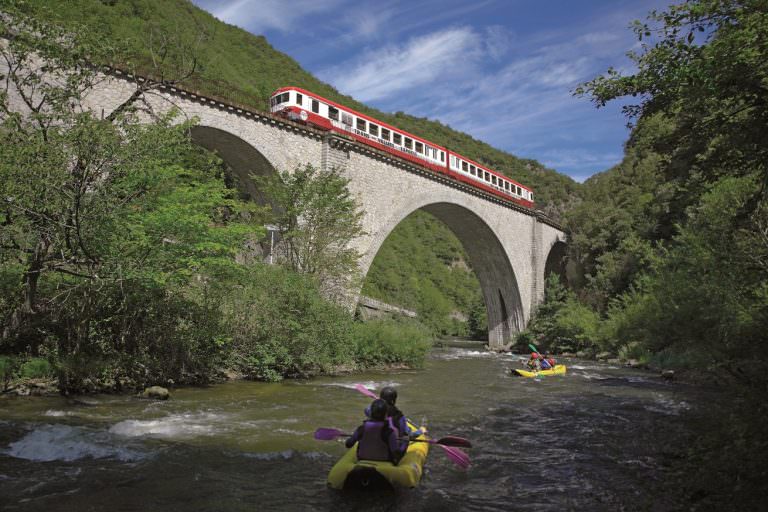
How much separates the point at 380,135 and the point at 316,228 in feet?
27.5

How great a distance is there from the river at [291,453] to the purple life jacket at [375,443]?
394mm

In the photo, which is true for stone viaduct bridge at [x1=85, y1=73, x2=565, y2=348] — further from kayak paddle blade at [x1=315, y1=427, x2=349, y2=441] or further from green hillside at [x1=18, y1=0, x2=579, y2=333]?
green hillside at [x1=18, y1=0, x2=579, y2=333]

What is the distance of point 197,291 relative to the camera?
1262 centimetres

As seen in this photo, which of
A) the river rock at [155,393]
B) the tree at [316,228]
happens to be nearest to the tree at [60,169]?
the river rock at [155,393]

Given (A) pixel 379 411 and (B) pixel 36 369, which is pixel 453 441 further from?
(B) pixel 36 369

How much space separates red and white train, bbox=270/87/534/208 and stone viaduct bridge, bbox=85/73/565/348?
0.67 m

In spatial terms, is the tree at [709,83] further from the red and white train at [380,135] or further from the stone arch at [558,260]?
the stone arch at [558,260]

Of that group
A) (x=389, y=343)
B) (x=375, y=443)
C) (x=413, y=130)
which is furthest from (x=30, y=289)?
(x=413, y=130)

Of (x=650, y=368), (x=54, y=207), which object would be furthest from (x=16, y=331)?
(x=650, y=368)

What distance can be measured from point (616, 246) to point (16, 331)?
3436 centimetres

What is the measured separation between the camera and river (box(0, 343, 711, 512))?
5.18 m

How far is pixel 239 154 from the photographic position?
19.8 metres

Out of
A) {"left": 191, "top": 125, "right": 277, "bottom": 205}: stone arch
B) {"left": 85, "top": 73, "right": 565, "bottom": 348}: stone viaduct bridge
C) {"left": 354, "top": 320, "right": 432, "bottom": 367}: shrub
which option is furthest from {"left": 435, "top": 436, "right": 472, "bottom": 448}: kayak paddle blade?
{"left": 191, "top": 125, "right": 277, "bottom": 205}: stone arch

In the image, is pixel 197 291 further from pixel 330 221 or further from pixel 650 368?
pixel 650 368
